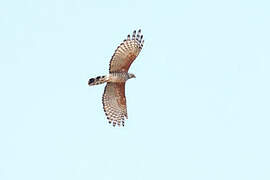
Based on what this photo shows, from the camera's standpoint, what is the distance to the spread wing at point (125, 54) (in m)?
26.3

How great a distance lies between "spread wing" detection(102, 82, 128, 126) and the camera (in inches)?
1072

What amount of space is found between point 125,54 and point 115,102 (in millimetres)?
1934

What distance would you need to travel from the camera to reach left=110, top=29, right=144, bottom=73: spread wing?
2633 cm

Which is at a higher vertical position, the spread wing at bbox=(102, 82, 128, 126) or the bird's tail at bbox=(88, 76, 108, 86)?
the bird's tail at bbox=(88, 76, 108, 86)

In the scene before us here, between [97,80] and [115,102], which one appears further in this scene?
[115,102]

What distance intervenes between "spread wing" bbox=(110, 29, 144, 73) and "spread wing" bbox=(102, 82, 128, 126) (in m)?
0.70

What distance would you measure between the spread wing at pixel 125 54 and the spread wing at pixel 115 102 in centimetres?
70

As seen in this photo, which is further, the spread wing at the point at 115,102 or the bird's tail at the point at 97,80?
the spread wing at the point at 115,102

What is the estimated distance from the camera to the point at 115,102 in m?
27.7

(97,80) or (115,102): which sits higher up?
(97,80)

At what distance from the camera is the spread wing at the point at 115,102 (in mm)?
27234

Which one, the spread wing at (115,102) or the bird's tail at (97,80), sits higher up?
the bird's tail at (97,80)

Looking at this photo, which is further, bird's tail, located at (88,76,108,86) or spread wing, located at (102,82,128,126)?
spread wing, located at (102,82,128,126)

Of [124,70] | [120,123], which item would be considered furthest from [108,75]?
[120,123]
